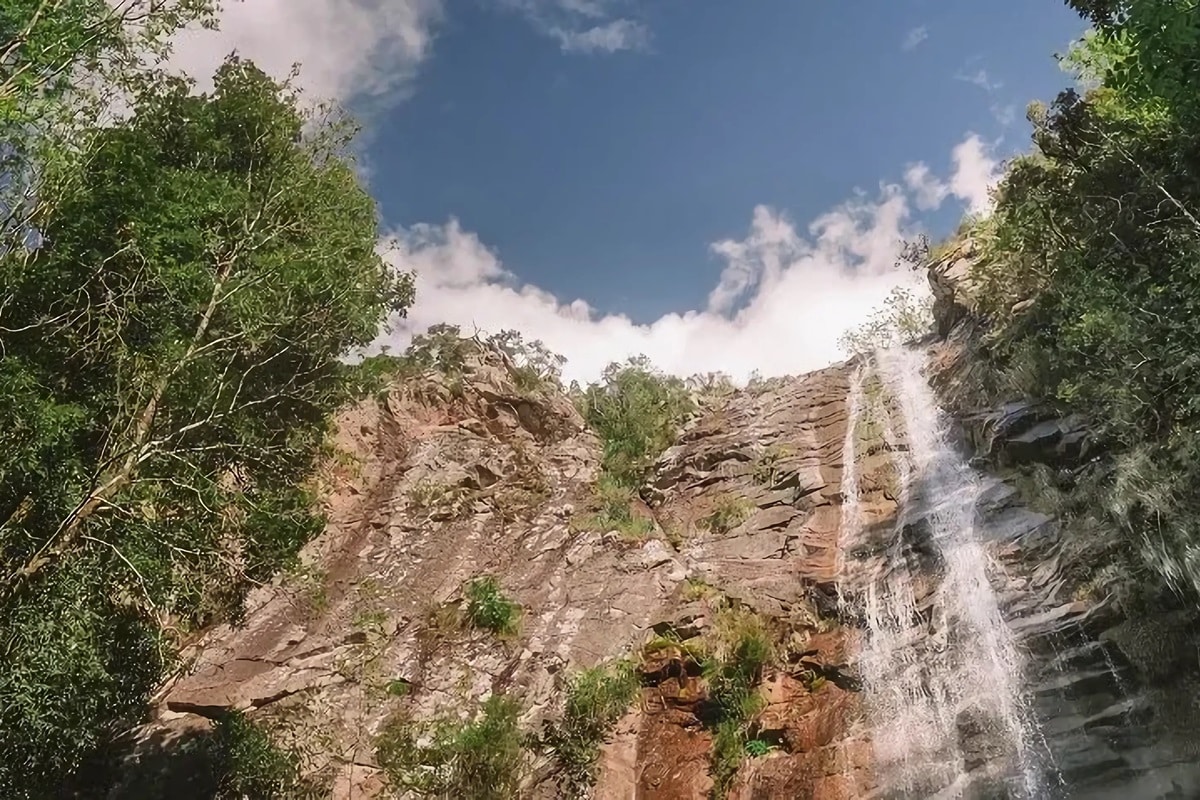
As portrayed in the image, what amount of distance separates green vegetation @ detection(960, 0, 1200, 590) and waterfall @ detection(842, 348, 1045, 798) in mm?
2506

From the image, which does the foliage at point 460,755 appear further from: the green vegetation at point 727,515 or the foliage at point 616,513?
the green vegetation at point 727,515

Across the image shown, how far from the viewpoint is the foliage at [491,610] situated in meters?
15.9

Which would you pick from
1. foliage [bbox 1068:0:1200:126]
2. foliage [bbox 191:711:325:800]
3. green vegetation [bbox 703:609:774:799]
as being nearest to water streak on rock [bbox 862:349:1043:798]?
green vegetation [bbox 703:609:774:799]

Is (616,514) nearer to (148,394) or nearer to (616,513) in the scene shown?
(616,513)

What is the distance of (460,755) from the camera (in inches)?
485

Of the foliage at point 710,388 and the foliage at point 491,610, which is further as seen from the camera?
the foliage at point 710,388

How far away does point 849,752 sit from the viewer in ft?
39.8

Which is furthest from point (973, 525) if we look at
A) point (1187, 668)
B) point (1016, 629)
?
point (1187, 668)

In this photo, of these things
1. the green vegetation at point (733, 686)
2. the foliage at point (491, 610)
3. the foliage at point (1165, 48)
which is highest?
the foliage at point (1165, 48)

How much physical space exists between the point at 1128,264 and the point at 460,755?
42.3 feet

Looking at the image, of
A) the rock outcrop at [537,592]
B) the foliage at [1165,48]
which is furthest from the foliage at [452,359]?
the foliage at [1165,48]

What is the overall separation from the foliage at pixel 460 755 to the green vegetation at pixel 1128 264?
9.42 meters

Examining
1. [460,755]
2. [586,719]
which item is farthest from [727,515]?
[460,755]

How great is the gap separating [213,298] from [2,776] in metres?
6.06
